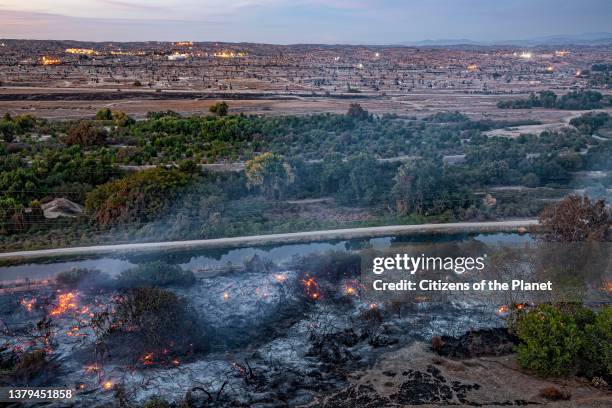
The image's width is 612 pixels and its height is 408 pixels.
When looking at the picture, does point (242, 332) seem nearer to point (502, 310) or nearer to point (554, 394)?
point (502, 310)

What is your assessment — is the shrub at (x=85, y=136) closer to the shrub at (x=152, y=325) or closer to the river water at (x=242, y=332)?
the river water at (x=242, y=332)

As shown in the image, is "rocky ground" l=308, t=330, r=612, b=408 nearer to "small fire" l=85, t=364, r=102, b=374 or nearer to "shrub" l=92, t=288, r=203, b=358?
"shrub" l=92, t=288, r=203, b=358

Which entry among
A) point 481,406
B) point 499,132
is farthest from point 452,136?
point 481,406

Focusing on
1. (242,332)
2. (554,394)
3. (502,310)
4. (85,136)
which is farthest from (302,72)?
(554,394)

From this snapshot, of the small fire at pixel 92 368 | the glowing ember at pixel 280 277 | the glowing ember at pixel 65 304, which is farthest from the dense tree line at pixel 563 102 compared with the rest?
the small fire at pixel 92 368

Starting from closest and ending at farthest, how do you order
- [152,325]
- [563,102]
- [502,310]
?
[152,325]
[502,310]
[563,102]

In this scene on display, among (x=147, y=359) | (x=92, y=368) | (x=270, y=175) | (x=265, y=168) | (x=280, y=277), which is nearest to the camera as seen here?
(x=92, y=368)

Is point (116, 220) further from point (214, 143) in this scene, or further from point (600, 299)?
point (600, 299)
